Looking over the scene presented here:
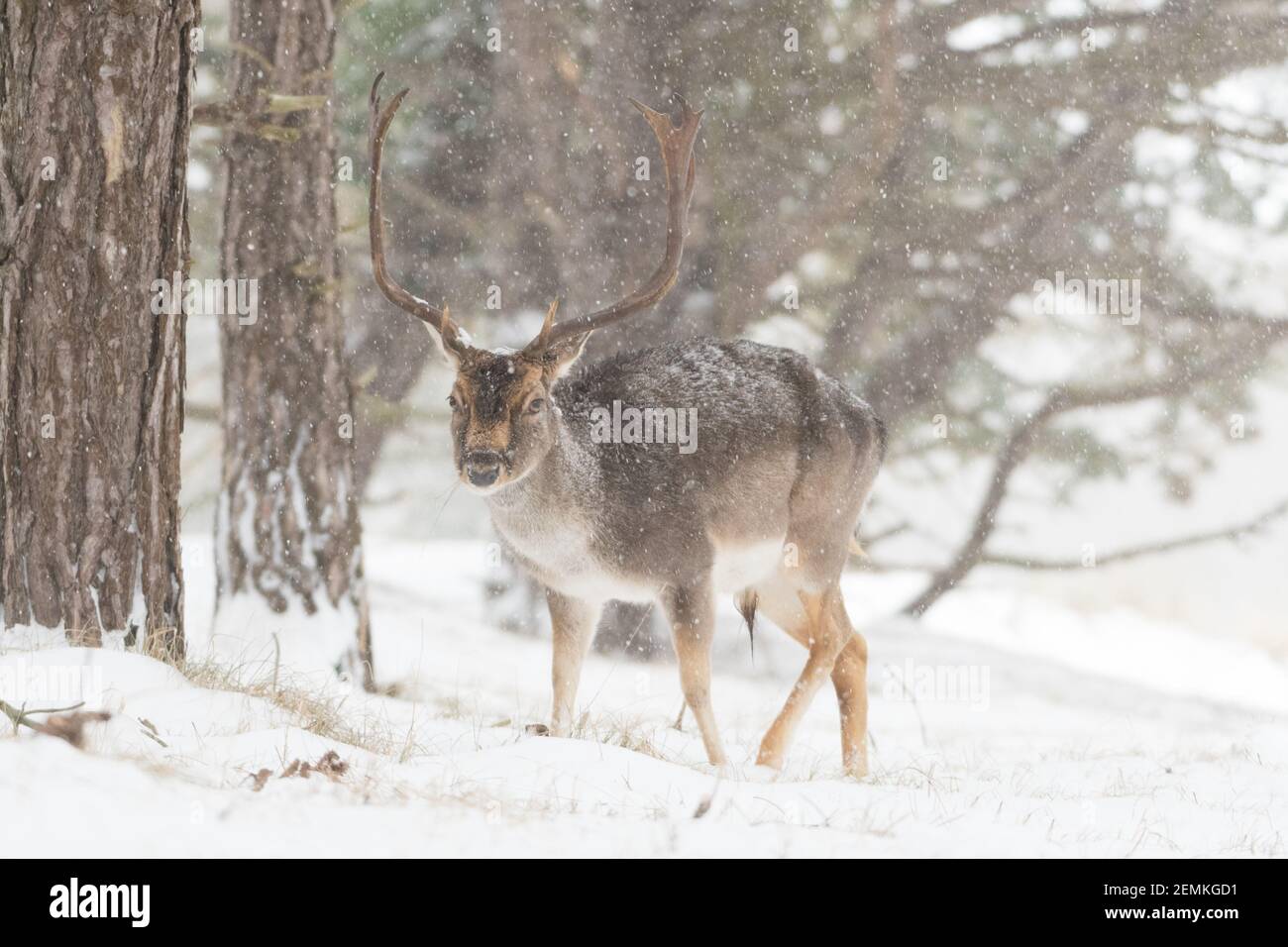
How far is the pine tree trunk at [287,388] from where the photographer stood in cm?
798

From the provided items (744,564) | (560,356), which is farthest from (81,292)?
(744,564)

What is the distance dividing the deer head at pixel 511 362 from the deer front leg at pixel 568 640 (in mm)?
806

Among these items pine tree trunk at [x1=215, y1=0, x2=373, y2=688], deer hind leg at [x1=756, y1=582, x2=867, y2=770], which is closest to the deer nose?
deer hind leg at [x1=756, y1=582, x2=867, y2=770]

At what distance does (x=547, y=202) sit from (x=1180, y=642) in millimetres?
13327

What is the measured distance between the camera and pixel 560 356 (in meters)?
6.62

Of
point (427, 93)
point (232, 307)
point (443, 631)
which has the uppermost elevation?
point (427, 93)

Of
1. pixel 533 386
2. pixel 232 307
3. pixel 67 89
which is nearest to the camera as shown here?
pixel 67 89

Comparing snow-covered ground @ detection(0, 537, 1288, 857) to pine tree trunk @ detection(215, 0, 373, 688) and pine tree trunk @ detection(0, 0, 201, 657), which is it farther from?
pine tree trunk @ detection(0, 0, 201, 657)

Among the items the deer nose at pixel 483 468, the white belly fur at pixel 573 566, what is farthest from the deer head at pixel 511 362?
the white belly fur at pixel 573 566

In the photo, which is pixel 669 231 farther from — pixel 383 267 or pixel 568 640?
pixel 568 640

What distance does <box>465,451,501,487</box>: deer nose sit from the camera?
243 inches

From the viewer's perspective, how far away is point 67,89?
564 centimetres
